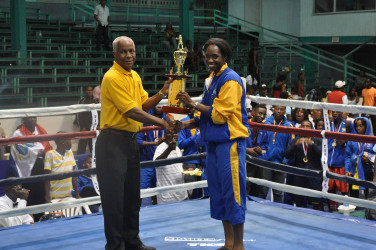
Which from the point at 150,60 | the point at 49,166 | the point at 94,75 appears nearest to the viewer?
the point at 49,166

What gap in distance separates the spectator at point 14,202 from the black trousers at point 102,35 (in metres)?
10.0

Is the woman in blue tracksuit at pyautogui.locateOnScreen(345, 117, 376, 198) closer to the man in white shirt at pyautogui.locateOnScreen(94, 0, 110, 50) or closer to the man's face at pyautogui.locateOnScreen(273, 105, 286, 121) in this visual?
the man's face at pyautogui.locateOnScreen(273, 105, 286, 121)

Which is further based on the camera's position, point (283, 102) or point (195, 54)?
point (195, 54)

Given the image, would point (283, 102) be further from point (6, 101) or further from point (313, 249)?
point (6, 101)

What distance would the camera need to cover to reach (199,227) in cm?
524

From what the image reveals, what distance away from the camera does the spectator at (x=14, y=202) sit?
18.9 ft

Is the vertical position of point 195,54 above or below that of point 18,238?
above

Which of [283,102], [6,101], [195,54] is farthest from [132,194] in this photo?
[195,54]

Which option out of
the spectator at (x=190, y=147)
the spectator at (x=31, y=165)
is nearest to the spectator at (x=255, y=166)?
the spectator at (x=190, y=147)

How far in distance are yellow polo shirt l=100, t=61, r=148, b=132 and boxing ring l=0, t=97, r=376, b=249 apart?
2.93 ft

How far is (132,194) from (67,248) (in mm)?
712

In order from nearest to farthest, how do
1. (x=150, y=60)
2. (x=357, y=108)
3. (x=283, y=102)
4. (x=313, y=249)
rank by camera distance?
(x=313, y=249) < (x=357, y=108) < (x=283, y=102) < (x=150, y=60)

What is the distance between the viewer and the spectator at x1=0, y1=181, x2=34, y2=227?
18.9 feet

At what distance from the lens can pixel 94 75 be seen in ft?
46.8
